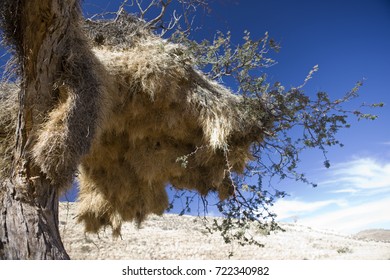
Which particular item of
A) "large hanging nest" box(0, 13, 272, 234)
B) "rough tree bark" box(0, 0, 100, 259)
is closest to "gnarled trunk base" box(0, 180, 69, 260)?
"rough tree bark" box(0, 0, 100, 259)

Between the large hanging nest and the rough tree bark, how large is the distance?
645 millimetres

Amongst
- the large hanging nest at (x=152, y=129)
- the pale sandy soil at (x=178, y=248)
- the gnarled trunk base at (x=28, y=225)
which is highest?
the large hanging nest at (x=152, y=129)

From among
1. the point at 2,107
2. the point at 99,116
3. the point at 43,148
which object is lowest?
the point at 43,148

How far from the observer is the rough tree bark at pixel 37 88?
3805mm

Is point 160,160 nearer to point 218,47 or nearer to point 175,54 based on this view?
point 175,54

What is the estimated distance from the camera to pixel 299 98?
19.1 feet

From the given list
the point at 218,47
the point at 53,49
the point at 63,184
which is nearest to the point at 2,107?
the point at 53,49

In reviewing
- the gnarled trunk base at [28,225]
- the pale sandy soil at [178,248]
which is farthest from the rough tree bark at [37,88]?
the pale sandy soil at [178,248]

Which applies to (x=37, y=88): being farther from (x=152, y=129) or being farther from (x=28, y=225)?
(x=152, y=129)

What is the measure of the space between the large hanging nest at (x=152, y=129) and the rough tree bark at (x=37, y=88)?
2.12ft

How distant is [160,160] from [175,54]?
184cm

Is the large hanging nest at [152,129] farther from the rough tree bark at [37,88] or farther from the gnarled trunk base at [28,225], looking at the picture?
the gnarled trunk base at [28,225]

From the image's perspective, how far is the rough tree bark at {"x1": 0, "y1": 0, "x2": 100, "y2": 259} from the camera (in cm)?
380

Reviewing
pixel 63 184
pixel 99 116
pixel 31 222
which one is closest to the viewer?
pixel 31 222
